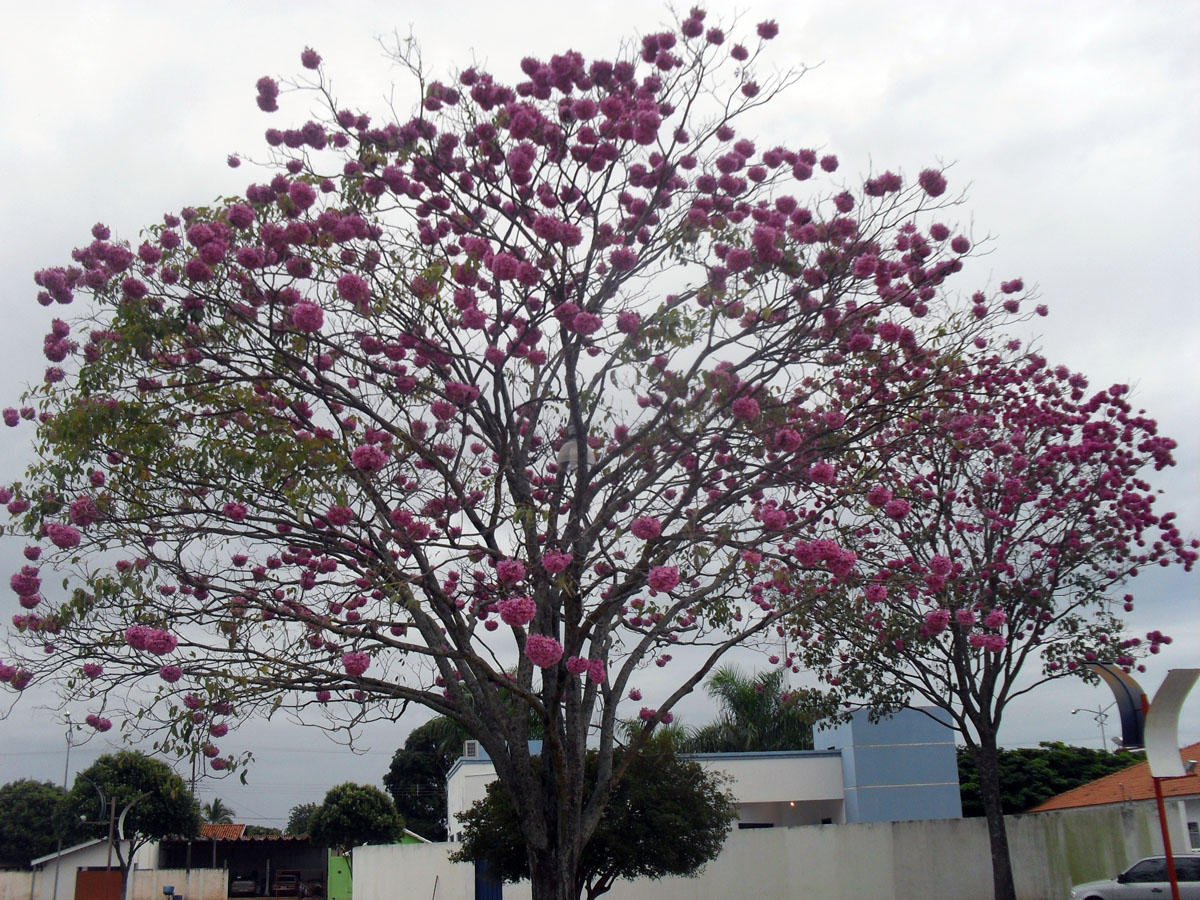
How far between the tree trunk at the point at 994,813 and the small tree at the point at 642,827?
12.7 feet

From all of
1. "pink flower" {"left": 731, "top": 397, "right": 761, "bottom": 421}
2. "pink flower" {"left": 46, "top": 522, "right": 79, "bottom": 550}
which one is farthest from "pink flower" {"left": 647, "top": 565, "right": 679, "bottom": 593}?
"pink flower" {"left": 46, "top": 522, "right": 79, "bottom": 550}

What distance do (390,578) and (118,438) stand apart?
2.25 m

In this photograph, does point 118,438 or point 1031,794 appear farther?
point 1031,794

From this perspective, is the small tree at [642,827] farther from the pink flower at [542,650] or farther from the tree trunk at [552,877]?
the pink flower at [542,650]

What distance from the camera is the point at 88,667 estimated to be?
26.8 feet

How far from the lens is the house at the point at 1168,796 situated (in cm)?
A: 1631

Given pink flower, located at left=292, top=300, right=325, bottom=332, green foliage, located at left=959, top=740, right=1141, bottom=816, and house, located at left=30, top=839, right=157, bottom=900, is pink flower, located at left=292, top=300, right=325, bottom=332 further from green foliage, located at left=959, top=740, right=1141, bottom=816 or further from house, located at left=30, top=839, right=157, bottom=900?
house, located at left=30, top=839, right=157, bottom=900

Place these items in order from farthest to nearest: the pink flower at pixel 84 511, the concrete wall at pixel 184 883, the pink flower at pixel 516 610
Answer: the concrete wall at pixel 184 883
the pink flower at pixel 84 511
the pink flower at pixel 516 610

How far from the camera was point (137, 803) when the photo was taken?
33969mm

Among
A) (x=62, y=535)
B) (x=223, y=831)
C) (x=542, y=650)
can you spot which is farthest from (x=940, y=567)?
(x=223, y=831)

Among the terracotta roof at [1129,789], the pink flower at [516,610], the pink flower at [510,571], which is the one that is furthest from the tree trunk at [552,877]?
the terracotta roof at [1129,789]

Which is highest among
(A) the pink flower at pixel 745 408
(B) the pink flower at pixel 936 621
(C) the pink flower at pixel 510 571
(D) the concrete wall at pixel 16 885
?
(A) the pink flower at pixel 745 408

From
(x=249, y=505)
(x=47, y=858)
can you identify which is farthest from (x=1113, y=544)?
(x=47, y=858)

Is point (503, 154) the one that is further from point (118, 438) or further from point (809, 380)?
point (118, 438)
